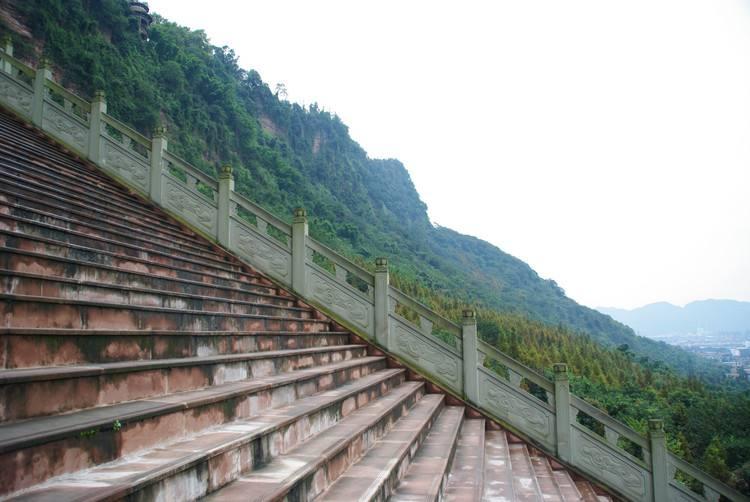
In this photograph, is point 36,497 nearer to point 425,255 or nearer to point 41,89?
point 41,89

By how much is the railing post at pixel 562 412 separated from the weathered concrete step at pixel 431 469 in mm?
2029

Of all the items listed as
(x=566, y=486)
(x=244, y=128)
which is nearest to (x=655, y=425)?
(x=566, y=486)

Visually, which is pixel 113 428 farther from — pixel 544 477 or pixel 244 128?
pixel 244 128

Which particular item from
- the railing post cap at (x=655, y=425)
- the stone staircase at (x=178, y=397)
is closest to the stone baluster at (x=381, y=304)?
the stone staircase at (x=178, y=397)

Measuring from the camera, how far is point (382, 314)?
346 inches

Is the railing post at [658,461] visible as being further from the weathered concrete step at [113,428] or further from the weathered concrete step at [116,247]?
the weathered concrete step at [116,247]

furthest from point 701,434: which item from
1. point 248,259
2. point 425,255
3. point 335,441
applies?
A: point 425,255

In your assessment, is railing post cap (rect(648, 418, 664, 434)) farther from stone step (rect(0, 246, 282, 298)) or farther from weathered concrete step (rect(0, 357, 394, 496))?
weathered concrete step (rect(0, 357, 394, 496))

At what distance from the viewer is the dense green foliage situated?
55.4 feet

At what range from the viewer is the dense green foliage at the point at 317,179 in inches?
665

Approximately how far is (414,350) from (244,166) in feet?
120

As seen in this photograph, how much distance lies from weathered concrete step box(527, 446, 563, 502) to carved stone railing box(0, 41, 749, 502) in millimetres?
197

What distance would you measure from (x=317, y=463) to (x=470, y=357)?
5.45 metres

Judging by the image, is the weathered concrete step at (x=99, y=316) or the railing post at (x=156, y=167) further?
the railing post at (x=156, y=167)
